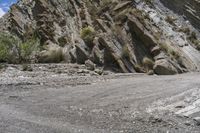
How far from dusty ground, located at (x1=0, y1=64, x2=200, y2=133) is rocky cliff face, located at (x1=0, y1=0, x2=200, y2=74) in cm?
681

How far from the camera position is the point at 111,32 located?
31.1 m

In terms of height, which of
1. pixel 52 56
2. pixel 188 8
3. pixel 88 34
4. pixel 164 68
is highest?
pixel 188 8

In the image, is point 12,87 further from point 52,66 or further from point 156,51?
point 156,51

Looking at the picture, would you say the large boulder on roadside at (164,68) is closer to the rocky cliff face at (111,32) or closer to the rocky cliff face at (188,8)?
the rocky cliff face at (111,32)

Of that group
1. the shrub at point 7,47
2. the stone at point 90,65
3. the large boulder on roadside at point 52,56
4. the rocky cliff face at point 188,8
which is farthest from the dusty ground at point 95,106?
the rocky cliff face at point 188,8

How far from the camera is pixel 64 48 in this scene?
108ft

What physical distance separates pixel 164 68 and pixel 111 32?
217 inches

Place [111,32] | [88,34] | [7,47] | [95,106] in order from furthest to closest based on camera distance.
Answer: [88,34] → [7,47] → [111,32] → [95,106]

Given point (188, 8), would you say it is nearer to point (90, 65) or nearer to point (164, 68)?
point (164, 68)

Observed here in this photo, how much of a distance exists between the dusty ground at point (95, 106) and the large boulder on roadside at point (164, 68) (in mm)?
5610

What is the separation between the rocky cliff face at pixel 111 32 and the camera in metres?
29.4

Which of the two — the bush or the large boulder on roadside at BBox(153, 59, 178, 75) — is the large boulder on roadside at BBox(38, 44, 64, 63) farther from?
the large boulder on roadside at BBox(153, 59, 178, 75)

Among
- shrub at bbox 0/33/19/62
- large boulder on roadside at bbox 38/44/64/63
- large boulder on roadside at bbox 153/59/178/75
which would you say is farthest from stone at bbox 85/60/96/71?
shrub at bbox 0/33/19/62

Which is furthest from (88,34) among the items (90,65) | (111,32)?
(90,65)
